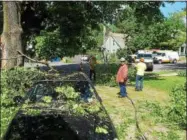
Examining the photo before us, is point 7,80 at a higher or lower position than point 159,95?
higher

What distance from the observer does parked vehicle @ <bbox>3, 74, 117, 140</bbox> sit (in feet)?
20.9

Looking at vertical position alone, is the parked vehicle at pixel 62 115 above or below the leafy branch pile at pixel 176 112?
above

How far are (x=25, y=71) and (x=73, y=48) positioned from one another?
45.6 feet

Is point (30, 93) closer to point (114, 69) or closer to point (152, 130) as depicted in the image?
point (152, 130)

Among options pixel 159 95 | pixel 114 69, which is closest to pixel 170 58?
pixel 114 69

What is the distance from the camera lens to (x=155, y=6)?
26.6 metres

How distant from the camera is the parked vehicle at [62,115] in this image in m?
6.38

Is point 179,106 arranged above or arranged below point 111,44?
below

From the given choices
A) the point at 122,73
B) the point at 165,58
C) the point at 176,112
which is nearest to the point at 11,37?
the point at 122,73

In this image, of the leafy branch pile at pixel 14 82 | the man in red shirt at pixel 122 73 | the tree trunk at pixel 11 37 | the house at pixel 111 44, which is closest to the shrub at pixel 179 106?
the leafy branch pile at pixel 14 82

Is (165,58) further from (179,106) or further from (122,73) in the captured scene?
(179,106)

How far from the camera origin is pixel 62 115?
723 cm

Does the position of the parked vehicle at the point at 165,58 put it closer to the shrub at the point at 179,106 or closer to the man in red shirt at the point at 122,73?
the man in red shirt at the point at 122,73

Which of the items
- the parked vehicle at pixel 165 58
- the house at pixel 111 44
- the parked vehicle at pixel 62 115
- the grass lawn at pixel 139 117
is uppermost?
the house at pixel 111 44
